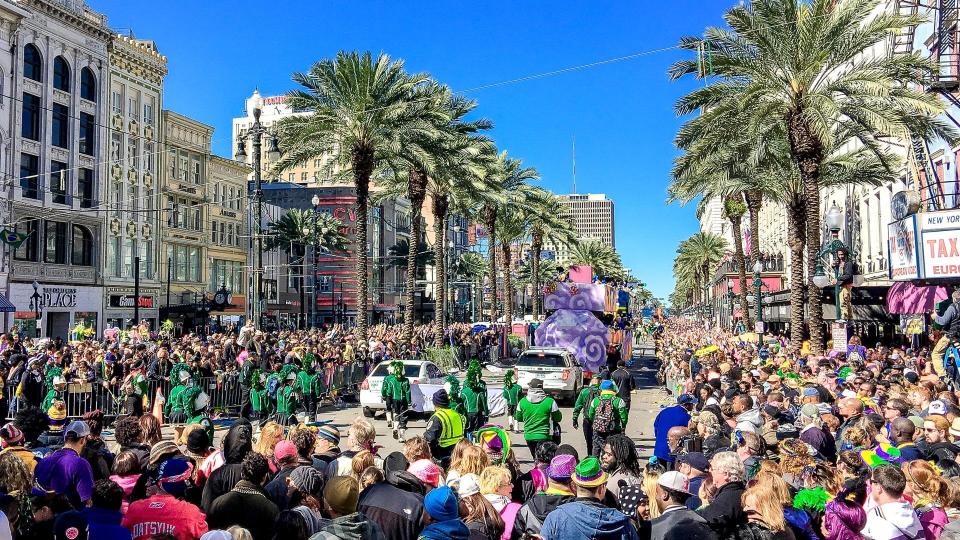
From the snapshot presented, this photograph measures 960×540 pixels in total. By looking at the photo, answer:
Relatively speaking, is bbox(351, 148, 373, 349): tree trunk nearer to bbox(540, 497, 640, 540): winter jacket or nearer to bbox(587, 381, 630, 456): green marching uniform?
bbox(587, 381, 630, 456): green marching uniform

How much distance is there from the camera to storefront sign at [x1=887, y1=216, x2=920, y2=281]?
15453 millimetres

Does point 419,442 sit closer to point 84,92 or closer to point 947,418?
point 947,418

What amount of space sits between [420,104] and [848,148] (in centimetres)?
2210

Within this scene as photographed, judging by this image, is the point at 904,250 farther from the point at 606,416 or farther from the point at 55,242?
the point at 55,242

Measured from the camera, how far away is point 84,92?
40.1m

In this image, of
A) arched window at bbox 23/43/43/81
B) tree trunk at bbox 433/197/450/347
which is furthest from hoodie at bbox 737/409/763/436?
arched window at bbox 23/43/43/81

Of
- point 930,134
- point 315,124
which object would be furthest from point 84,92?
point 930,134

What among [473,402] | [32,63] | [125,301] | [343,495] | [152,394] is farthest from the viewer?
[125,301]

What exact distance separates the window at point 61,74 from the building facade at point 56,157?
5 cm

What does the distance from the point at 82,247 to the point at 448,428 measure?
37692 millimetres

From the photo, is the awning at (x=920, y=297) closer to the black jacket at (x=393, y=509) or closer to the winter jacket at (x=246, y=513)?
the black jacket at (x=393, y=509)

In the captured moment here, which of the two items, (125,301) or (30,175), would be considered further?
(125,301)

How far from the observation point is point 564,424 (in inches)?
693

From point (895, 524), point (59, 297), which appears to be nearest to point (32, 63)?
point (59, 297)
